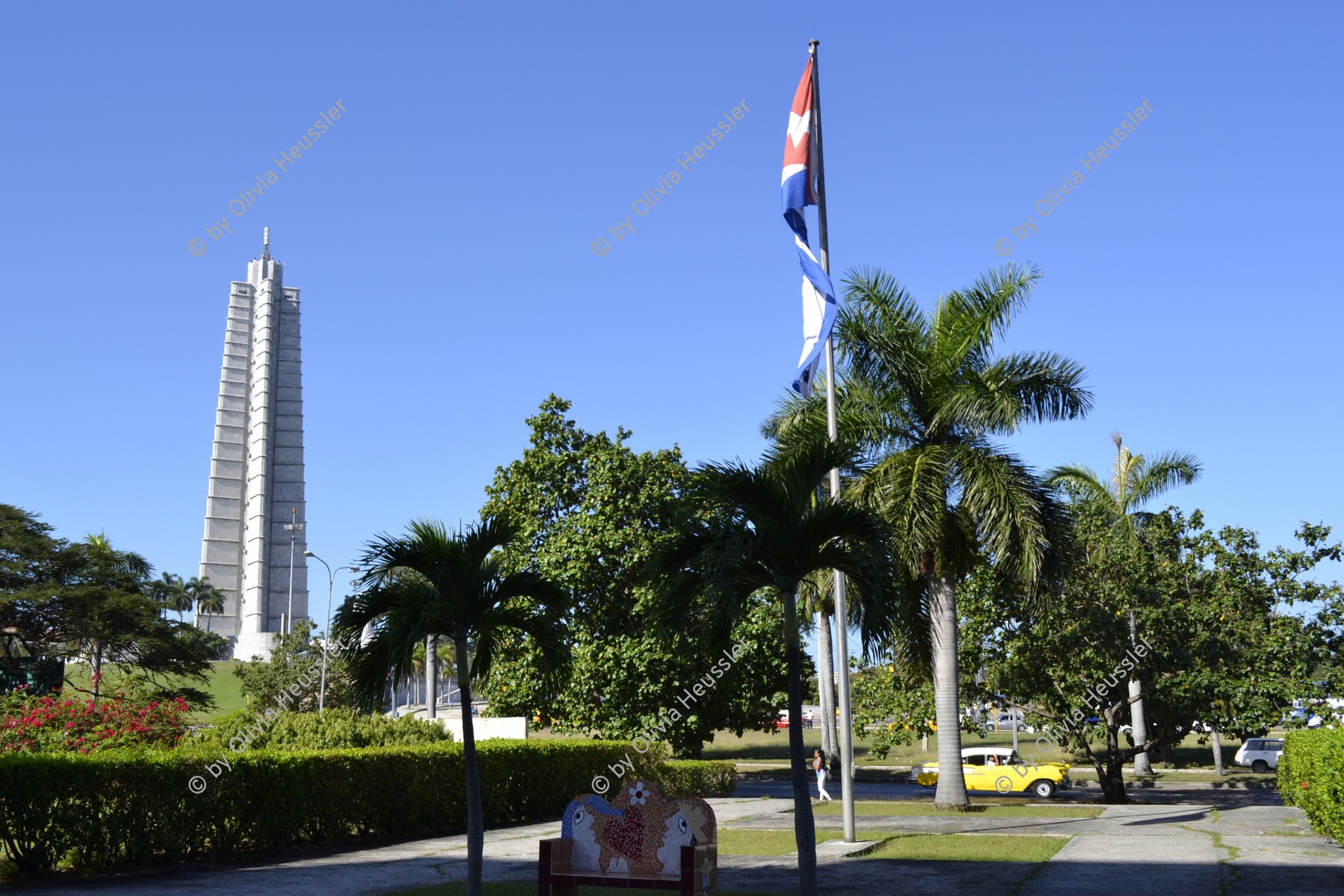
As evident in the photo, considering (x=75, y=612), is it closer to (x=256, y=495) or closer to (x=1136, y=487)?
(x=1136, y=487)

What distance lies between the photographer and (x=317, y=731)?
22109mm

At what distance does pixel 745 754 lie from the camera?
6166 cm

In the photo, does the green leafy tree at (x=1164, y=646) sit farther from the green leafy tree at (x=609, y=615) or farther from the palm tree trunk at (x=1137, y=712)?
the green leafy tree at (x=609, y=615)

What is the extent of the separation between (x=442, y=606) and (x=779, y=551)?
3.89 metres

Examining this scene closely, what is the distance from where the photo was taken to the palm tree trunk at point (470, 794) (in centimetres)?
1208

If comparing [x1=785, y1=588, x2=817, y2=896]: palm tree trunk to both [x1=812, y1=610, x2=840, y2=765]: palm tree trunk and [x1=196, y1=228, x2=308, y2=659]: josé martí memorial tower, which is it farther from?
[x1=196, y1=228, x2=308, y2=659]: josé martí memorial tower

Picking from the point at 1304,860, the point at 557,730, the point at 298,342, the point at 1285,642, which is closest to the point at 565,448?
the point at 557,730

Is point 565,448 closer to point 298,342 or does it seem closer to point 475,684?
point 475,684

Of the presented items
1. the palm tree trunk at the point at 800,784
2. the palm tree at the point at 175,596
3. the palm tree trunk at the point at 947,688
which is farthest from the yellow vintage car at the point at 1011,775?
the palm tree at the point at 175,596

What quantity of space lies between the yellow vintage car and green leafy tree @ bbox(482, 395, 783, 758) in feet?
22.5

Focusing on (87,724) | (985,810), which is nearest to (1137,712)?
(985,810)

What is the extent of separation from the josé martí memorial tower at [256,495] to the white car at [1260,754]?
14155 centimetres

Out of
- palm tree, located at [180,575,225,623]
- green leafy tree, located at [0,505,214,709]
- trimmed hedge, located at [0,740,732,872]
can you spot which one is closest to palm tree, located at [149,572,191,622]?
palm tree, located at [180,575,225,623]

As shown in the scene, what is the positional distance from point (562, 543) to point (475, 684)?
62.9 ft
